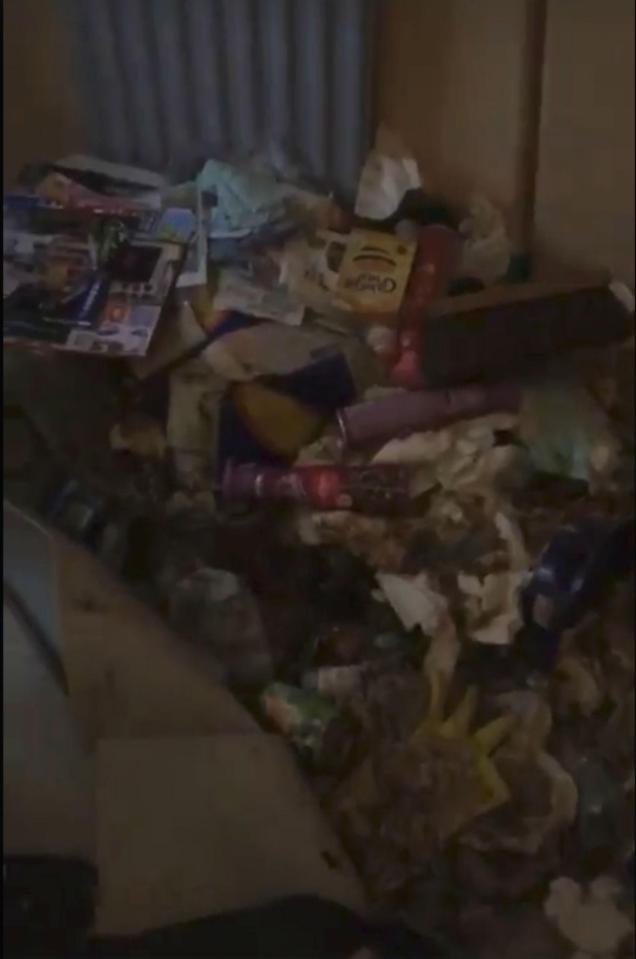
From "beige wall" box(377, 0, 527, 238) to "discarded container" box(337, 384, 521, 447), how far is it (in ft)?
0.45

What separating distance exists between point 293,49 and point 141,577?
37cm

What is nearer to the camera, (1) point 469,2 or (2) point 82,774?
(1) point 469,2

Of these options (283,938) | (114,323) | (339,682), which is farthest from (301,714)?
(114,323)

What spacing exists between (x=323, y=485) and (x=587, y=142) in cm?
31

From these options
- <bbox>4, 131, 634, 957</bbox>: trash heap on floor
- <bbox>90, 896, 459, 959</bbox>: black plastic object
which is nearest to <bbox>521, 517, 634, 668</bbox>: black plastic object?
<bbox>4, 131, 634, 957</bbox>: trash heap on floor

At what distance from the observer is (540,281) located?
109cm

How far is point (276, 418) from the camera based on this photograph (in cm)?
105

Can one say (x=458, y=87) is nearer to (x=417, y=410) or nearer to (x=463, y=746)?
(x=417, y=410)

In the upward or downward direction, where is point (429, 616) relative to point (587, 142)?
downward

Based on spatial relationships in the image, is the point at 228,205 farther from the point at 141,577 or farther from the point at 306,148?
the point at 141,577

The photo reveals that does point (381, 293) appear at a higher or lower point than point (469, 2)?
lower

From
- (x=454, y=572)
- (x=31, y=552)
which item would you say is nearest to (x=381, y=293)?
(x=454, y=572)

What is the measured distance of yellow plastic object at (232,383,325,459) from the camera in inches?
41.4

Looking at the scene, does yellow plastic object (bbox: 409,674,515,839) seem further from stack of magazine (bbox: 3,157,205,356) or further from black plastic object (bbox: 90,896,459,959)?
stack of magazine (bbox: 3,157,205,356)
